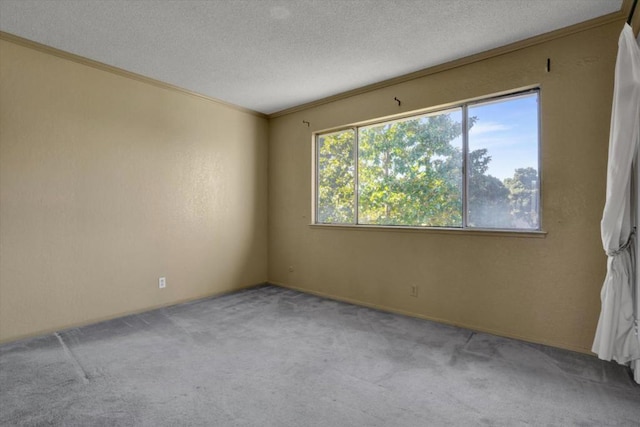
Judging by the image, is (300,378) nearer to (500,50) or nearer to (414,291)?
(414,291)

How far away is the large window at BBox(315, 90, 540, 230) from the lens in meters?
2.98

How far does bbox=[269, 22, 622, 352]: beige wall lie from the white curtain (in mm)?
350

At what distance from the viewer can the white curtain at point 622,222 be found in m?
2.12

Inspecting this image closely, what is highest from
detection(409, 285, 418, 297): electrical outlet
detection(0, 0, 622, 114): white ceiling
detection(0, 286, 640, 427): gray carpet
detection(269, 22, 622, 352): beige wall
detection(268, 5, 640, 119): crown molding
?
detection(0, 0, 622, 114): white ceiling

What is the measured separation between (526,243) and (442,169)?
1.08 metres

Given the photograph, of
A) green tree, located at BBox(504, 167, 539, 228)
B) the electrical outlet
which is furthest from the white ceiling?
the electrical outlet

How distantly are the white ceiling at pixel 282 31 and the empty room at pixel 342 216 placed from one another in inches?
0.9

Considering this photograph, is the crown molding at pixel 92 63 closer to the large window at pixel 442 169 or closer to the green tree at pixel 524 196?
the large window at pixel 442 169

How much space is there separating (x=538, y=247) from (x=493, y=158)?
0.91 metres

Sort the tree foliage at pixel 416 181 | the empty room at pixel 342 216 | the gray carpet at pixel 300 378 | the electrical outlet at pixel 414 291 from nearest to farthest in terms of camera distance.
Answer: the gray carpet at pixel 300 378, the empty room at pixel 342 216, the tree foliage at pixel 416 181, the electrical outlet at pixel 414 291

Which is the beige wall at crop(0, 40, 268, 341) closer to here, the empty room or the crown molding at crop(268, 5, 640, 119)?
the empty room

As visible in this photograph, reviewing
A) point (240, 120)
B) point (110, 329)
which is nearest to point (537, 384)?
point (110, 329)

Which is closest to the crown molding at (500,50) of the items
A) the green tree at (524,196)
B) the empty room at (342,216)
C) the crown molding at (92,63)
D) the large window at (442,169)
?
the empty room at (342,216)

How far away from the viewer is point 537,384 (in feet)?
7.09
